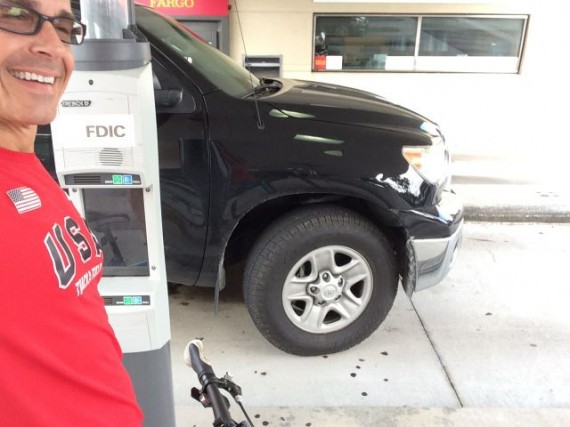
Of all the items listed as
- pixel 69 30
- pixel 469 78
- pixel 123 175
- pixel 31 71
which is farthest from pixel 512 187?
pixel 31 71

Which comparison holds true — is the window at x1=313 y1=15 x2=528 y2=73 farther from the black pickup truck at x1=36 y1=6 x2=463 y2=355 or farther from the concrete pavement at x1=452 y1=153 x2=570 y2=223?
the black pickup truck at x1=36 y1=6 x2=463 y2=355

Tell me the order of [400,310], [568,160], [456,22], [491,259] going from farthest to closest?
1. [456,22]
2. [568,160]
3. [491,259]
4. [400,310]

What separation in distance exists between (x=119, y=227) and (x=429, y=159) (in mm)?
1712

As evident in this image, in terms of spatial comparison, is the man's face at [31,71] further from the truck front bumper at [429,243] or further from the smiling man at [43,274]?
the truck front bumper at [429,243]

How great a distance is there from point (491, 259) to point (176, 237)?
2.82 meters

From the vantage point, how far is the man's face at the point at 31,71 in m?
0.98

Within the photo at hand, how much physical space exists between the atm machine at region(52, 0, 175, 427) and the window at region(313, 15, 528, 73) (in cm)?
733

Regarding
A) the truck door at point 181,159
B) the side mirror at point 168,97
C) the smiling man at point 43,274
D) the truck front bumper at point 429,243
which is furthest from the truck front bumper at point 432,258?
the smiling man at point 43,274

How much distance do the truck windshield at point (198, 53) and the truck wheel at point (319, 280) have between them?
2.81 feet

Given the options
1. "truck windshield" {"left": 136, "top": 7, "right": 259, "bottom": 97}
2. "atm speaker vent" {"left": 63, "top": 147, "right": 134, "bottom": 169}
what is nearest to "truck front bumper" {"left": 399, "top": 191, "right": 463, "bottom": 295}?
"truck windshield" {"left": 136, "top": 7, "right": 259, "bottom": 97}

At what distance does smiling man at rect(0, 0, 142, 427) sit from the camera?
872mm

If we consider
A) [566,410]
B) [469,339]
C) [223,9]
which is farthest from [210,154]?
[223,9]

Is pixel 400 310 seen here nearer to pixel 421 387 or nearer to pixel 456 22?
pixel 421 387

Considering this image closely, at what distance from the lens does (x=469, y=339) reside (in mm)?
3240
